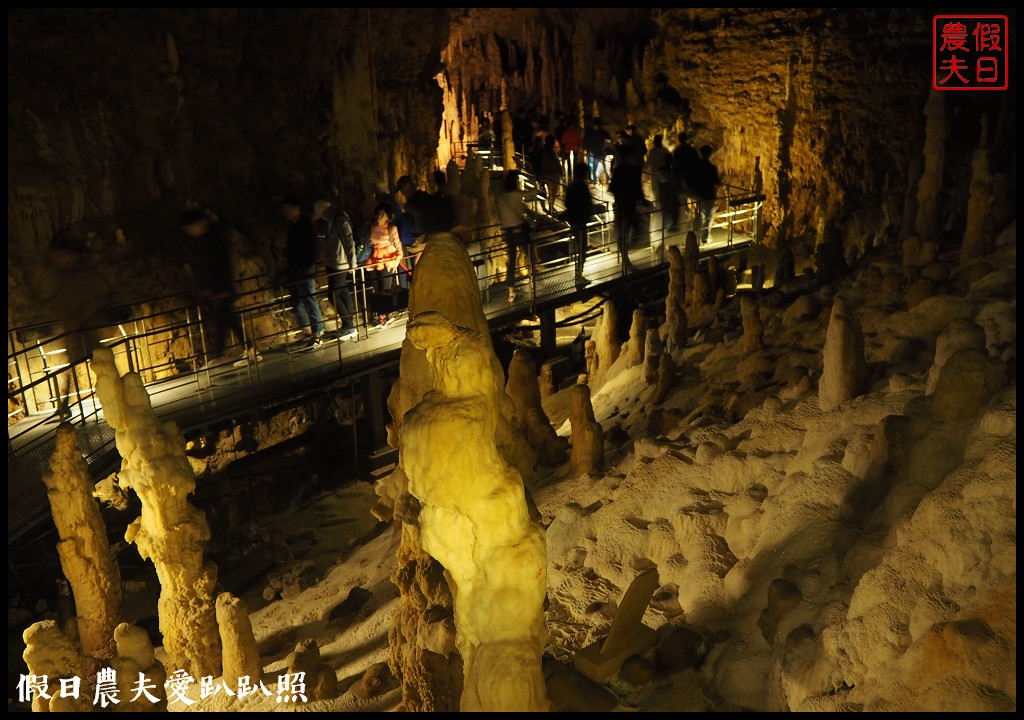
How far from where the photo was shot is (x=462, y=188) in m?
11.3

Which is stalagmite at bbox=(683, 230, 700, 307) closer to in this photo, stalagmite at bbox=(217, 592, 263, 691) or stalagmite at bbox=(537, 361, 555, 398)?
stalagmite at bbox=(537, 361, 555, 398)

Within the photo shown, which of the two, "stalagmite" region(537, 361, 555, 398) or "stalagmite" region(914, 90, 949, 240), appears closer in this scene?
"stalagmite" region(914, 90, 949, 240)

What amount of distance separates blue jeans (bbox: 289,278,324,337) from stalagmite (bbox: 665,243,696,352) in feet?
12.2

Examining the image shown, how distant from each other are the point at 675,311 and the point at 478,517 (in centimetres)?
650

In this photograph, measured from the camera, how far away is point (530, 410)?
8594 mm

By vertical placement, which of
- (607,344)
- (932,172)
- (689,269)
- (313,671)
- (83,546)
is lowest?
(313,671)

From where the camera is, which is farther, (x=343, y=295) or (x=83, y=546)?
(x=343, y=295)

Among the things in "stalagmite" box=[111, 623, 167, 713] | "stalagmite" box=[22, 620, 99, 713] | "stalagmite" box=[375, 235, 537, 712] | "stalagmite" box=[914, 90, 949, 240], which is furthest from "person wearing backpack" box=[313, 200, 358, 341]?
"stalagmite" box=[914, 90, 949, 240]

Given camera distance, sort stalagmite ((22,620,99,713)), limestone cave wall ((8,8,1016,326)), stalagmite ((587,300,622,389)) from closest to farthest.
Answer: stalagmite ((22,620,99,713)), stalagmite ((587,300,622,389)), limestone cave wall ((8,8,1016,326))

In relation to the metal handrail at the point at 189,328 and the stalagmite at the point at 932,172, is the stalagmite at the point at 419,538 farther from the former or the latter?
the stalagmite at the point at 932,172

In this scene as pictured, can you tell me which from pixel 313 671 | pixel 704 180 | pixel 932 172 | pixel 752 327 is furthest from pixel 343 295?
pixel 932 172

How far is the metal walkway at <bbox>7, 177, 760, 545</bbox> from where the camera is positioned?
8039 mm

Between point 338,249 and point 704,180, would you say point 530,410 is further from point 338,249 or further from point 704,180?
point 704,180

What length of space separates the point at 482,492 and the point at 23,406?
6373 mm
